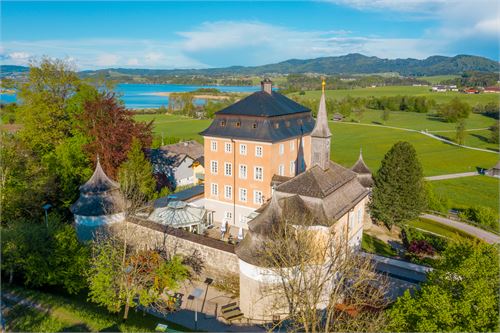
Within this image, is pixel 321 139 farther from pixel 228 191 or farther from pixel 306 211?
pixel 228 191

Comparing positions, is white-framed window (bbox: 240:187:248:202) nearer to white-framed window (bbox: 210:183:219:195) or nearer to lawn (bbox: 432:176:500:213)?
white-framed window (bbox: 210:183:219:195)

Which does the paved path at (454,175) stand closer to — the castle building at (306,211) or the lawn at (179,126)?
the castle building at (306,211)

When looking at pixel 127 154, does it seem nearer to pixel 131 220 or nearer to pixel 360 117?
pixel 131 220

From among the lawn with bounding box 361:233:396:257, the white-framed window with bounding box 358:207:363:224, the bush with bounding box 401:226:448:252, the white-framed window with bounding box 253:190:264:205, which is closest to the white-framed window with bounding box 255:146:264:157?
the white-framed window with bounding box 253:190:264:205

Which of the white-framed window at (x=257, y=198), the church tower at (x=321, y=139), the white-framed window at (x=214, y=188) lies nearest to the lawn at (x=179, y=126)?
the white-framed window at (x=214, y=188)

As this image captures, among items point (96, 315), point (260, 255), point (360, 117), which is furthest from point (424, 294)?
point (360, 117)

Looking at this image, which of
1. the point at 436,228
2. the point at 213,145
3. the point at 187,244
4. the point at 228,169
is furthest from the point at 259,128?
the point at 436,228

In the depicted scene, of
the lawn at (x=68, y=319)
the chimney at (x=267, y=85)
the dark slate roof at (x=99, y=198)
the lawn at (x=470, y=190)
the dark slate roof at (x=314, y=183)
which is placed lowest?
the lawn at (x=470, y=190)
